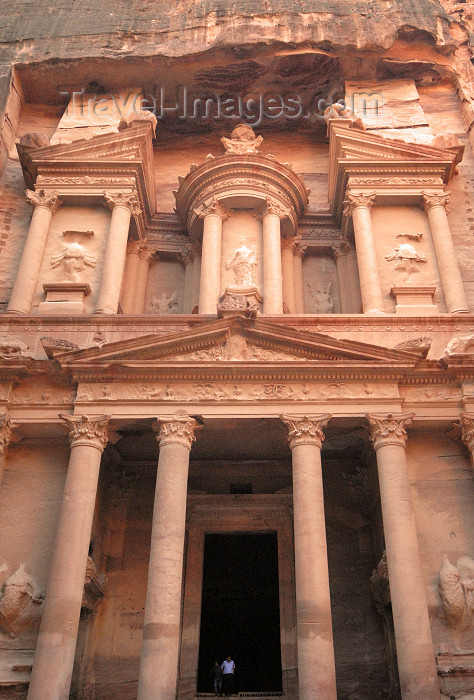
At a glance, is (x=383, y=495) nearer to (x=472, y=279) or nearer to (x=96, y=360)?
(x=96, y=360)

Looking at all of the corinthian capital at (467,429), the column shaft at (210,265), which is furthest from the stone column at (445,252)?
the column shaft at (210,265)

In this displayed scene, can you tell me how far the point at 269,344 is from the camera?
14219mm

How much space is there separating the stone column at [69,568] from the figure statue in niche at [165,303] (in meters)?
6.58

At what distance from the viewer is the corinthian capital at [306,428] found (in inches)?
517

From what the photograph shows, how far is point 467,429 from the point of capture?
13461 mm

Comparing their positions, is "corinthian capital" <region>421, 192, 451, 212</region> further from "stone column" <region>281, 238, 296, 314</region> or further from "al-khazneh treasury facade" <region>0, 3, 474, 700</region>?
"stone column" <region>281, 238, 296, 314</region>

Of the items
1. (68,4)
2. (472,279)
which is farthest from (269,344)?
(68,4)

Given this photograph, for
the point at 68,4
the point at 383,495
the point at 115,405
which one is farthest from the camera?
the point at 68,4

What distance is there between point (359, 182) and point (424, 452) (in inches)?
333

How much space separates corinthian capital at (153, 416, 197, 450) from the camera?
13.2m

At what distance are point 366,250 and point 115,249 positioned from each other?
667 centimetres

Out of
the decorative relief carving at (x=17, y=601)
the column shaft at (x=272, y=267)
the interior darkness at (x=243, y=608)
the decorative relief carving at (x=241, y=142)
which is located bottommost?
the decorative relief carving at (x=17, y=601)

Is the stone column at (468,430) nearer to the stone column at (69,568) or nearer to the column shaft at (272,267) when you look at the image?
the column shaft at (272,267)

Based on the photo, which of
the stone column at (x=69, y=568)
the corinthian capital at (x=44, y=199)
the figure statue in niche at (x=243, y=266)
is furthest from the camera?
the corinthian capital at (x=44, y=199)
